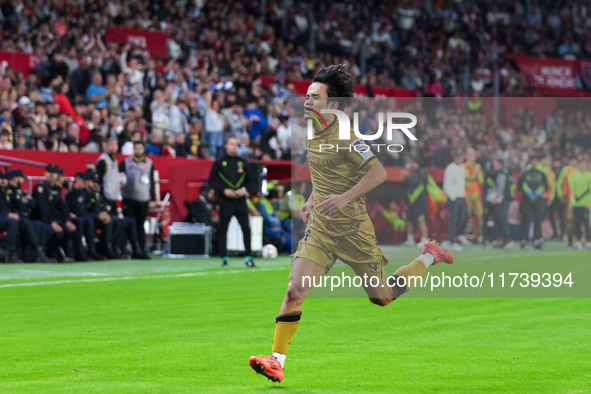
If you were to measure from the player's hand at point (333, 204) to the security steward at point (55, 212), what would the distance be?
9.82 meters

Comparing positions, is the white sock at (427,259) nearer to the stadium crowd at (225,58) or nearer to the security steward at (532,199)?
the security steward at (532,199)

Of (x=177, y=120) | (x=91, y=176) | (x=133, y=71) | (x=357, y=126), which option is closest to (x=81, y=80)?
(x=133, y=71)

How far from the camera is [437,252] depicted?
700cm

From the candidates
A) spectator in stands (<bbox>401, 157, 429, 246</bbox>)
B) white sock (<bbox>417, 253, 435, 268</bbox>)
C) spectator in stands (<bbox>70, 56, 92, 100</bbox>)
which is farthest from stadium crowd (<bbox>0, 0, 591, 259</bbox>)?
white sock (<bbox>417, 253, 435, 268</bbox>)

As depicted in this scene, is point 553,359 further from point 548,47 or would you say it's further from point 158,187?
point 548,47

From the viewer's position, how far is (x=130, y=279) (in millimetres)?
12531

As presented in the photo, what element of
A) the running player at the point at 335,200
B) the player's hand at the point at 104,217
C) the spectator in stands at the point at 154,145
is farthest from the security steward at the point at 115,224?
the running player at the point at 335,200

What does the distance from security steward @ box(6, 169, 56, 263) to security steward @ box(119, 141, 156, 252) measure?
2.20m

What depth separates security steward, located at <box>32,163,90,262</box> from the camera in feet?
47.8

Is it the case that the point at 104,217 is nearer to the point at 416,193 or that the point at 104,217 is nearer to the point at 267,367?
the point at 416,193

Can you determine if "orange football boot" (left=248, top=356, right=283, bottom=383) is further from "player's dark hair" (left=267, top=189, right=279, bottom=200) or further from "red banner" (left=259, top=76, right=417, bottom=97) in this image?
"red banner" (left=259, top=76, right=417, bottom=97)

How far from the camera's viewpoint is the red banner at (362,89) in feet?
87.8

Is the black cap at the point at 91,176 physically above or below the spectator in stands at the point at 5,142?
below

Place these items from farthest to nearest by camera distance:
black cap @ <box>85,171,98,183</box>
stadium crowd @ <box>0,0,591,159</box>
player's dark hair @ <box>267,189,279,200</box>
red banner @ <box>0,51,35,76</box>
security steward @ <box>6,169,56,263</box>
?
1. red banner @ <box>0,51,35,76</box>
2. player's dark hair @ <box>267,189,279,200</box>
3. stadium crowd @ <box>0,0,591,159</box>
4. black cap @ <box>85,171,98,183</box>
5. security steward @ <box>6,169,56,263</box>
